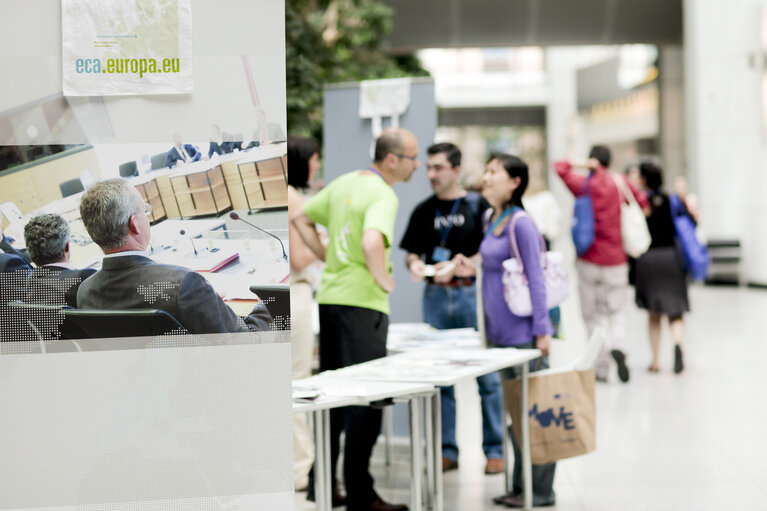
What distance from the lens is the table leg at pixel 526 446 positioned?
13.7ft

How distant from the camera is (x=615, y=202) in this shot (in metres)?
7.58

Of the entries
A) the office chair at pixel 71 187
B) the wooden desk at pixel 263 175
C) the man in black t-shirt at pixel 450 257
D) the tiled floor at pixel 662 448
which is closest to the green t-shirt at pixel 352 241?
the man in black t-shirt at pixel 450 257

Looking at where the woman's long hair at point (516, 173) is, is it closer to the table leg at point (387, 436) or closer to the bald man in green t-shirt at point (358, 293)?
the bald man in green t-shirt at point (358, 293)

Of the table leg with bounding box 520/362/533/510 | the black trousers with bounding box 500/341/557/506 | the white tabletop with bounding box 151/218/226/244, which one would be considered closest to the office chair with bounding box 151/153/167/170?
the white tabletop with bounding box 151/218/226/244

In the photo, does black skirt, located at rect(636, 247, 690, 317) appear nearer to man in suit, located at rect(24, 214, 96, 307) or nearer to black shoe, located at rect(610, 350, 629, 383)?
black shoe, located at rect(610, 350, 629, 383)

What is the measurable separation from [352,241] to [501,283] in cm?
85

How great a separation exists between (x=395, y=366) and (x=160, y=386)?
5.07 feet

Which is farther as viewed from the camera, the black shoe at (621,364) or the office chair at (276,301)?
the black shoe at (621,364)

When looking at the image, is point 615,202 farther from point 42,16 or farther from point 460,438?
point 42,16

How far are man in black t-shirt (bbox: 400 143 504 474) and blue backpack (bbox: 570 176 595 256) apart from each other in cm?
236

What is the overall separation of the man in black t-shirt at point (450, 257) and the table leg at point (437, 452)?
0.95 meters

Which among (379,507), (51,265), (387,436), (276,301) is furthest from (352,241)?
(51,265)

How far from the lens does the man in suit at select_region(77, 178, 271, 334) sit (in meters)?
2.46

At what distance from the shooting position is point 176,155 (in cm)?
248
